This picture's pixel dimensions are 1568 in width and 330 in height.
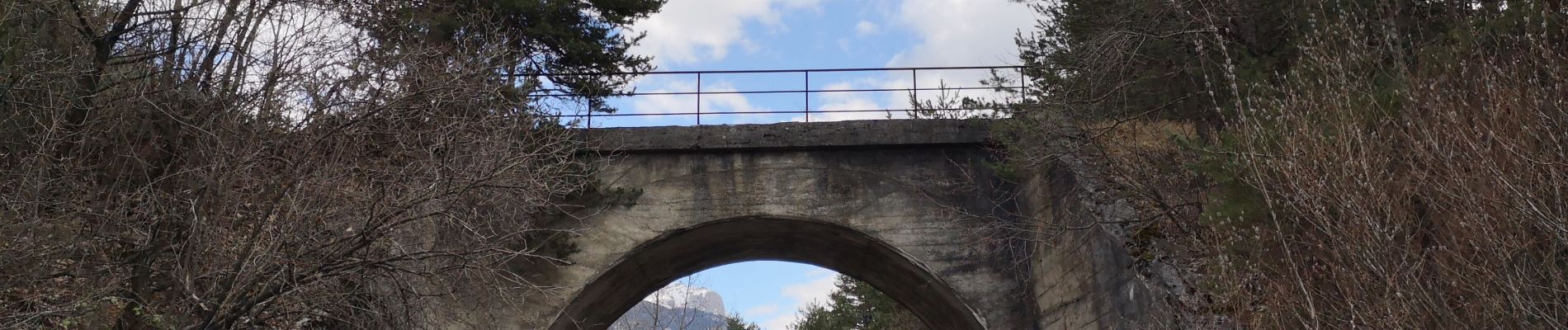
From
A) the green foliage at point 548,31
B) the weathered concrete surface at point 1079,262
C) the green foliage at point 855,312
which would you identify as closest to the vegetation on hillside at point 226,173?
the green foliage at point 548,31

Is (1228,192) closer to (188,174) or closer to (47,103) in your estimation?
(188,174)

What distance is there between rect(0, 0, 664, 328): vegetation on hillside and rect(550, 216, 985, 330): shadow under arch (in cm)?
230

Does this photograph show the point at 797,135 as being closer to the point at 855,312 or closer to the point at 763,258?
the point at 763,258

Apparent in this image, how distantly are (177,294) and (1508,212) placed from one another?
291 inches

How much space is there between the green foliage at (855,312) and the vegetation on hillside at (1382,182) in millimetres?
16221

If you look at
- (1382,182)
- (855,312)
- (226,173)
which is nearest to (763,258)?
(226,173)

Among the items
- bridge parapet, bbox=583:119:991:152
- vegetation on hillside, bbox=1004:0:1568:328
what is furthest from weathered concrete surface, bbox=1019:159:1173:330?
bridge parapet, bbox=583:119:991:152

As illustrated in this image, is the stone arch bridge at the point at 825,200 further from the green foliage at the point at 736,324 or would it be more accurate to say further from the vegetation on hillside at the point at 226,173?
the green foliage at the point at 736,324

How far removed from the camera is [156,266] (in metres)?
7.69

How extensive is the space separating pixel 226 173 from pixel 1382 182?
6651mm

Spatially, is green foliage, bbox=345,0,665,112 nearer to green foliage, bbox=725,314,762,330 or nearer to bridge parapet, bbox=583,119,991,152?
bridge parapet, bbox=583,119,991,152

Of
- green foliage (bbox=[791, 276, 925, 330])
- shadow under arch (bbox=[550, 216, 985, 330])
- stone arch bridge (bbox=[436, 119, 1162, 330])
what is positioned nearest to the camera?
stone arch bridge (bbox=[436, 119, 1162, 330])

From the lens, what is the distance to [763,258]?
13.8 m

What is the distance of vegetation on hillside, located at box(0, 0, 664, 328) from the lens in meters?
7.41
